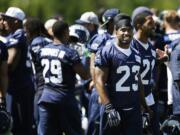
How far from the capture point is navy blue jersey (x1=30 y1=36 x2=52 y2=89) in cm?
1316

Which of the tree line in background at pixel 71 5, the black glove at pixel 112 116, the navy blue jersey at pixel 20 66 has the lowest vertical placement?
the tree line in background at pixel 71 5

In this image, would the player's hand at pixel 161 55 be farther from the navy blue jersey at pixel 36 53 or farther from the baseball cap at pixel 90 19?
the baseball cap at pixel 90 19

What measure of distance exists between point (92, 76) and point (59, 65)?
47 cm

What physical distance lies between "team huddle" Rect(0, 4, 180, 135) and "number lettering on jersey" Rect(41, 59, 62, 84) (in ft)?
0.04

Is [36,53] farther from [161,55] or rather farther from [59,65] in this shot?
[161,55]

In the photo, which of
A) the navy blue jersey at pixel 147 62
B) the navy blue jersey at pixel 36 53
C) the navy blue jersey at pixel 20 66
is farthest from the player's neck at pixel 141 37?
the navy blue jersey at pixel 20 66

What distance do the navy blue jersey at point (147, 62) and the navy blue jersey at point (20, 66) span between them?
193 cm

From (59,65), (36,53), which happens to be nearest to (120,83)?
(59,65)

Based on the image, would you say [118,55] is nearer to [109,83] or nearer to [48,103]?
[109,83]

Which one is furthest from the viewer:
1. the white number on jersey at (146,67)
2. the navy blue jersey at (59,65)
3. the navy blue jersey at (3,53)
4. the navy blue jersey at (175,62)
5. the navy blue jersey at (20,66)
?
the navy blue jersey at (20,66)

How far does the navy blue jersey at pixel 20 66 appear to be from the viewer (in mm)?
12836

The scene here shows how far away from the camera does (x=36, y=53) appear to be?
13.2 m

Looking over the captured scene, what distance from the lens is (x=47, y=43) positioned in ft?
43.8

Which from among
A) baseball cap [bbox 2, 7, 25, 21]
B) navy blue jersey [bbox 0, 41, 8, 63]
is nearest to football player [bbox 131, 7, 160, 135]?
navy blue jersey [bbox 0, 41, 8, 63]
